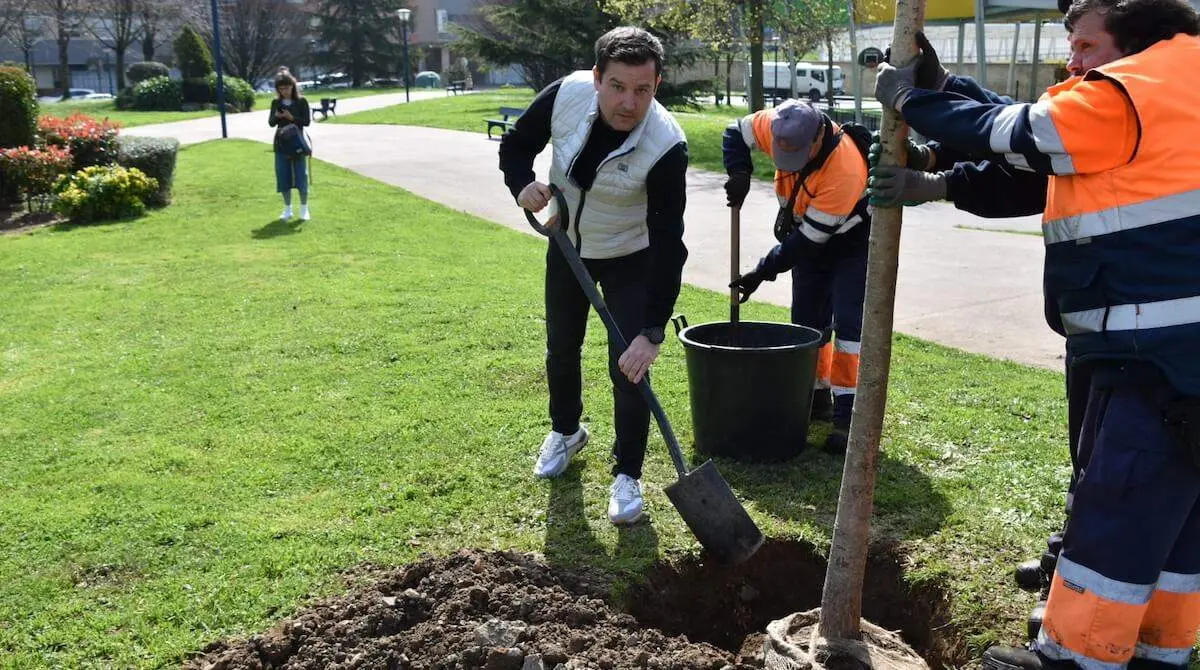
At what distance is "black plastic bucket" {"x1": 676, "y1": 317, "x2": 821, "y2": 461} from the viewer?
4.34 metres

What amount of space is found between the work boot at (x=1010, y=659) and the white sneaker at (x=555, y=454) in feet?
6.68

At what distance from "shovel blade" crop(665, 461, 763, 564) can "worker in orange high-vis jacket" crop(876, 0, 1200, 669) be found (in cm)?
110

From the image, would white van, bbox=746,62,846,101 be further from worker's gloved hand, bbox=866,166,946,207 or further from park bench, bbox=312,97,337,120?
worker's gloved hand, bbox=866,166,946,207

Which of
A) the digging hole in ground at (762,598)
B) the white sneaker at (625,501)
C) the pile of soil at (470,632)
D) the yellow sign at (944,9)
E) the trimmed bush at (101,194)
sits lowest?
the digging hole in ground at (762,598)

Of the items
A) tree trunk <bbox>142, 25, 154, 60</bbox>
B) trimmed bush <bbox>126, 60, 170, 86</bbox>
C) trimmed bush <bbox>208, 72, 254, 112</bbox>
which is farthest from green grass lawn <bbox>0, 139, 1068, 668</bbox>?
tree trunk <bbox>142, 25, 154, 60</bbox>

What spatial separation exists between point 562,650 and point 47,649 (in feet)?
5.32

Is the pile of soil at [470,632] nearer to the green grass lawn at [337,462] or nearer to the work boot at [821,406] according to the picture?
the green grass lawn at [337,462]

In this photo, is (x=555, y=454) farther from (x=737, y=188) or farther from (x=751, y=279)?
(x=737, y=188)

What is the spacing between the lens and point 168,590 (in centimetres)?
341

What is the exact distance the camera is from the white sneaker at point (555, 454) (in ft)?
14.2

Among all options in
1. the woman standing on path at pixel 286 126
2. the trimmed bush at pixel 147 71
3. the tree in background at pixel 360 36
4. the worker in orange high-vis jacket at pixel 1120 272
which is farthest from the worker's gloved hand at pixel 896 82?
the tree in background at pixel 360 36

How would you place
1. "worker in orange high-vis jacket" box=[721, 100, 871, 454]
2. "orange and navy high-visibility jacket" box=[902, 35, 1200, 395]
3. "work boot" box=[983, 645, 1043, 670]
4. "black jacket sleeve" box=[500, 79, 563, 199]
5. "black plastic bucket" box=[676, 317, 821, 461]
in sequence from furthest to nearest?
"worker in orange high-vis jacket" box=[721, 100, 871, 454] → "black plastic bucket" box=[676, 317, 821, 461] → "black jacket sleeve" box=[500, 79, 563, 199] → "work boot" box=[983, 645, 1043, 670] → "orange and navy high-visibility jacket" box=[902, 35, 1200, 395]

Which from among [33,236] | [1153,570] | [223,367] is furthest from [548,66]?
[1153,570]

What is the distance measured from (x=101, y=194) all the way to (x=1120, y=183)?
12.8m
